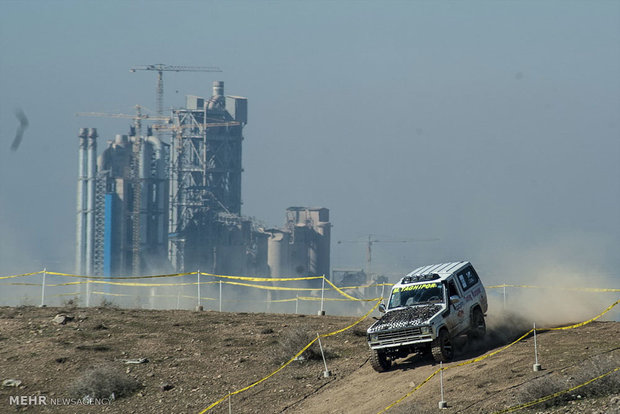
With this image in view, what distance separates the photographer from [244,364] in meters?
24.0

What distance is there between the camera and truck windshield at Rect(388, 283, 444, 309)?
71.9ft

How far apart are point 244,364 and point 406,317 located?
5.25 meters

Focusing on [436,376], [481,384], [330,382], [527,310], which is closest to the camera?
[481,384]

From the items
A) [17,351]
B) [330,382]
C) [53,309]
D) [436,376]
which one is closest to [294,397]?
[330,382]

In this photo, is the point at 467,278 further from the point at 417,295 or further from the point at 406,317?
the point at 406,317

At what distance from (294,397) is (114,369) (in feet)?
17.4

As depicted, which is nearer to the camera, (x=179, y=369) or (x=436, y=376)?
(x=436, y=376)

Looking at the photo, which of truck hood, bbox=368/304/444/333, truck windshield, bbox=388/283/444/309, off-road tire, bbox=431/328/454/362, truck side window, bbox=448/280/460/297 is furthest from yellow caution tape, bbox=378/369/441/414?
truck side window, bbox=448/280/460/297

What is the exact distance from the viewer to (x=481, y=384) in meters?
18.6

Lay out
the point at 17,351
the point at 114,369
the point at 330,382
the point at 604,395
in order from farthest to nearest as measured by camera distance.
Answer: the point at 17,351, the point at 114,369, the point at 330,382, the point at 604,395

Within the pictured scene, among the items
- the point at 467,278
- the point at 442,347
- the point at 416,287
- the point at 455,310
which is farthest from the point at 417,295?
the point at 442,347

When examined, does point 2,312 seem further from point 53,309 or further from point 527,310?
point 527,310

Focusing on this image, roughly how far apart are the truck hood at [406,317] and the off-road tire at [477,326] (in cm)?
Answer: 179

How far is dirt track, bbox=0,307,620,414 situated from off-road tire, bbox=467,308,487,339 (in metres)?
0.33
